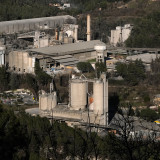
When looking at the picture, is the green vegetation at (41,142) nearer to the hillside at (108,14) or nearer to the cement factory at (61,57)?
the cement factory at (61,57)

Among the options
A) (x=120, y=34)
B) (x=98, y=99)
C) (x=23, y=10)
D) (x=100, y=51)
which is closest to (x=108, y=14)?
(x=23, y=10)

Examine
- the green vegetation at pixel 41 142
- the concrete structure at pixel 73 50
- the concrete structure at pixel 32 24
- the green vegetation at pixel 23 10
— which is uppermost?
the green vegetation at pixel 23 10

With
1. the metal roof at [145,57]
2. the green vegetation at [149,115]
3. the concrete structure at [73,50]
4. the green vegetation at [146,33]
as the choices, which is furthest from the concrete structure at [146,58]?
the green vegetation at [149,115]

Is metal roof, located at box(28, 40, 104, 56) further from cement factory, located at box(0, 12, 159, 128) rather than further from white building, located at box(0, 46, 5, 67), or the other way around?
white building, located at box(0, 46, 5, 67)

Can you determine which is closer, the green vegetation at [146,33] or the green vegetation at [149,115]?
the green vegetation at [149,115]

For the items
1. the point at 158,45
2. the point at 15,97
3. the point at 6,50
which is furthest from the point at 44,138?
the point at 158,45

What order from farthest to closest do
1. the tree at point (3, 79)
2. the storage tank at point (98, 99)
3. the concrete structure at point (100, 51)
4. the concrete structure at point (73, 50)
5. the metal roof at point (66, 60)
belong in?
the concrete structure at point (73, 50)
the concrete structure at point (100, 51)
the metal roof at point (66, 60)
the tree at point (3, 79)
the storage tank at point (98, 99)

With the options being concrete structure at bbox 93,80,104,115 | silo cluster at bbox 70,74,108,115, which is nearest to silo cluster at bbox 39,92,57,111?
silo cluster at bbox 70,74,108,115

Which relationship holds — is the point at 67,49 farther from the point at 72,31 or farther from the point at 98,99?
the point at 98,99
